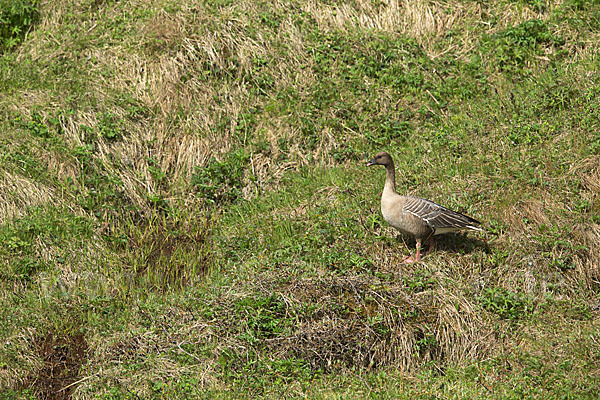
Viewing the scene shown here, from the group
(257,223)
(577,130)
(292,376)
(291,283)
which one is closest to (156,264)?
(257,223)

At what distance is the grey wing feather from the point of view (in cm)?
804

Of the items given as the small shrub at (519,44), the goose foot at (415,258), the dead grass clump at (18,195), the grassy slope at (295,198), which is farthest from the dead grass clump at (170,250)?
the small shrub at (519,44)

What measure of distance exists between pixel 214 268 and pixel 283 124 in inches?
98.2

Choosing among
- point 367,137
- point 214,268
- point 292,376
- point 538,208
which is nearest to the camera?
point 292,376

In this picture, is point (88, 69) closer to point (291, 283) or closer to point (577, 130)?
point (291, 283)

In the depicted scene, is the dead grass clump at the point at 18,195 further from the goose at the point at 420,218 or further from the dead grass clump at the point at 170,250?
the goose at the point at 420,218

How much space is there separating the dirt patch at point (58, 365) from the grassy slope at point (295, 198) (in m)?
0.03

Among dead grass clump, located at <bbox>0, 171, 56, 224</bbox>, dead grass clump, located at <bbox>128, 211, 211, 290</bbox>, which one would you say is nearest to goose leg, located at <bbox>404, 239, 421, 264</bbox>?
dead grass clump, located at <bbox>128, 211, 211, 290</bbox>

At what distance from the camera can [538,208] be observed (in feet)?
28.1

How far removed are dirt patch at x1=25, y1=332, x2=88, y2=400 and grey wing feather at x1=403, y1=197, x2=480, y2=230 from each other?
12.7 feet

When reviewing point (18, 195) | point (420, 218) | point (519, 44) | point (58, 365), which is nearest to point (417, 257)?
point (420, 218)

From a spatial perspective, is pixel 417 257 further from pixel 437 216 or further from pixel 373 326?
pixel 373 326

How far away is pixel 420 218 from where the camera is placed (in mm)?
8047

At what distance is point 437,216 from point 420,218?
19 centimetres
